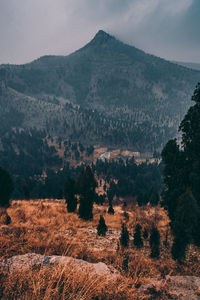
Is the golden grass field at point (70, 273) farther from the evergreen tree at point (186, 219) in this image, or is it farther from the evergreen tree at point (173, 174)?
the evergreen tree at point (173, 174)

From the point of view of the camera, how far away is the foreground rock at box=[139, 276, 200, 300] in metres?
4.38

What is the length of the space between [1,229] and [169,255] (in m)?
9.96

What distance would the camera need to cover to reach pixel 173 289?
4.83m

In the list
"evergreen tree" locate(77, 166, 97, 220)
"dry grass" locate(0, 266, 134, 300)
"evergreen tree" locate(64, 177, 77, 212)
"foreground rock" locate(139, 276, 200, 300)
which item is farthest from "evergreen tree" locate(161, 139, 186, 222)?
"dry grass" locate(0, 266, 134, 300)

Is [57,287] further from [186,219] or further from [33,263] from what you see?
[186,219]

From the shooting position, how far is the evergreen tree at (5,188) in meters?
18.6

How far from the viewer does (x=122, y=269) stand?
5770mm

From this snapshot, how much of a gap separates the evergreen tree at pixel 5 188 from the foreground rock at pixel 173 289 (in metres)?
17.8

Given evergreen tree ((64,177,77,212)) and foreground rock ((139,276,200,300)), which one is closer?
foreground rock ((139,276,200,300))

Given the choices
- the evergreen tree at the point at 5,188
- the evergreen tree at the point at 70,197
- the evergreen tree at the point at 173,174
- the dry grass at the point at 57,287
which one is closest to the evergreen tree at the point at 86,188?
the evergreen tree at the point at 70,197

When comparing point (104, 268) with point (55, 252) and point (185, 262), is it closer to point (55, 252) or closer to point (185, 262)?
point (55, 252)

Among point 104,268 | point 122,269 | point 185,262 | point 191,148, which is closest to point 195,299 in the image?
point 122,269

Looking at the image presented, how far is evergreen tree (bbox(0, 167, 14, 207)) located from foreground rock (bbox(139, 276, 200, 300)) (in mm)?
17758

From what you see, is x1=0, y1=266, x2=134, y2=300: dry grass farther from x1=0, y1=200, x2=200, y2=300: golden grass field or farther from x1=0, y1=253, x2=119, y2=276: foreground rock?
x1=0, y1=253, x2=119, y2=276: foreground rock
